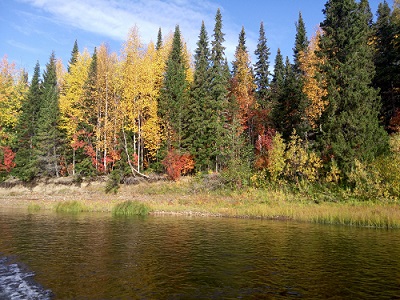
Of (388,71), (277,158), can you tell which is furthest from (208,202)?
(388,71)

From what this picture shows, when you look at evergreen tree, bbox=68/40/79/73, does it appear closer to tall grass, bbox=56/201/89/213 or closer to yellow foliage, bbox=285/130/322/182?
tall grass, bbox=56/201/89/213

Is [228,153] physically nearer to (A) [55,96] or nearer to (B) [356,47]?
(B) [356,47]

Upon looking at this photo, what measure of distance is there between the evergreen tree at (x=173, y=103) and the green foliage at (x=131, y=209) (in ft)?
39.5

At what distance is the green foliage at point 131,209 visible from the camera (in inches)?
1209

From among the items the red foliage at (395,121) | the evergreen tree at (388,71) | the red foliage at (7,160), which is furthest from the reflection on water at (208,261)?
the red foliage at (7,160)

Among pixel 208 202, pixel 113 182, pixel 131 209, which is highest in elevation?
pixel 113 182

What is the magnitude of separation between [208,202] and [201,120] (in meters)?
12.7

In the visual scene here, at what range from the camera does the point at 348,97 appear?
31.6 metres

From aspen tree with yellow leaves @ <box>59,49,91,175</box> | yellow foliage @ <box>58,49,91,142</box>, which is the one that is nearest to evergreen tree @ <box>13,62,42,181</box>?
aspen tree with yellow leaves @ <box>59,49,91,175</box>

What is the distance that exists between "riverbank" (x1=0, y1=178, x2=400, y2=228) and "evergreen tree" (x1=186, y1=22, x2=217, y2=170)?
13.9 ft

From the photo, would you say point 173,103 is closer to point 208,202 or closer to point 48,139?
point 208,202

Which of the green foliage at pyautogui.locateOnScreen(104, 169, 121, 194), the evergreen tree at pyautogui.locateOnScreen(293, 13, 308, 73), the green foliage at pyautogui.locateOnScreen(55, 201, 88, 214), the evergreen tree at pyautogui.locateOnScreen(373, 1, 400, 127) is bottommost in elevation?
the green foliage at pyautogui.locateOnScreen(55, 201, 88, 214)

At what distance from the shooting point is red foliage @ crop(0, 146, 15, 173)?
5066cm

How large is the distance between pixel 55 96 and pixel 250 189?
1308 inches
